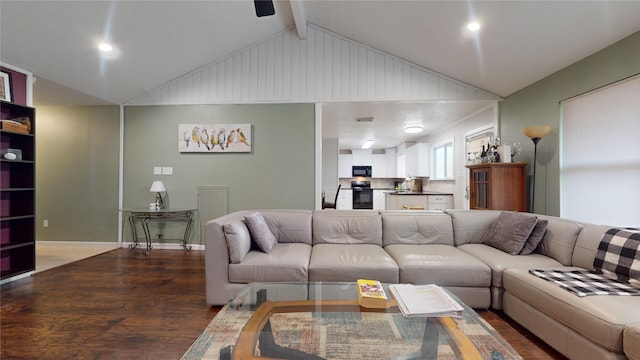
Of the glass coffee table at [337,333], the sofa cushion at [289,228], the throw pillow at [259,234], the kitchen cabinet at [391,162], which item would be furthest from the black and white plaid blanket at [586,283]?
the kitchen cabinet at [391,162]

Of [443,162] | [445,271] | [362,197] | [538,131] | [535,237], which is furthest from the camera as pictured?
[362,197]

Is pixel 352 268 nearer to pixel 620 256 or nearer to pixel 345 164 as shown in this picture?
pixel 620 256

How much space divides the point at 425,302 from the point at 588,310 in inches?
33.7

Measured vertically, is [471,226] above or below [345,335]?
above

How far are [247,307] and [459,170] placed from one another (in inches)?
190

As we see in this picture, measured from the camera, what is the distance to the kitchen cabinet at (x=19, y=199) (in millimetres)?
2982

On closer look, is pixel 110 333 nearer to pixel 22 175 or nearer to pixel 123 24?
pixel 22 175

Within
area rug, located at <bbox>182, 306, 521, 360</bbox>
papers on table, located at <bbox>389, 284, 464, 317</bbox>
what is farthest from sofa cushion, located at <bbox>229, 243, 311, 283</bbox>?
papers on table, located at <bbox>389, 284, 464, 317</bbox>

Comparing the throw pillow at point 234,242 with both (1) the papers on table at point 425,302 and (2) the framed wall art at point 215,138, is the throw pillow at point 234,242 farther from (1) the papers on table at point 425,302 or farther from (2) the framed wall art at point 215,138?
(2) the framed wall art at point 215,138

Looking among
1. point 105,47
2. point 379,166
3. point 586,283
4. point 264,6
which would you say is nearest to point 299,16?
point 264,6

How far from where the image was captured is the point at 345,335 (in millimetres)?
1329

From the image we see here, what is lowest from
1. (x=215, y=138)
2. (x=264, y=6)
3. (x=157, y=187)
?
(x=157, y=187)

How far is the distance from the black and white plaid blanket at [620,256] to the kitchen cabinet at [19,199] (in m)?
5.40

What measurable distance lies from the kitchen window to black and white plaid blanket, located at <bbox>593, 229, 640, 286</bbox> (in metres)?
3.63
